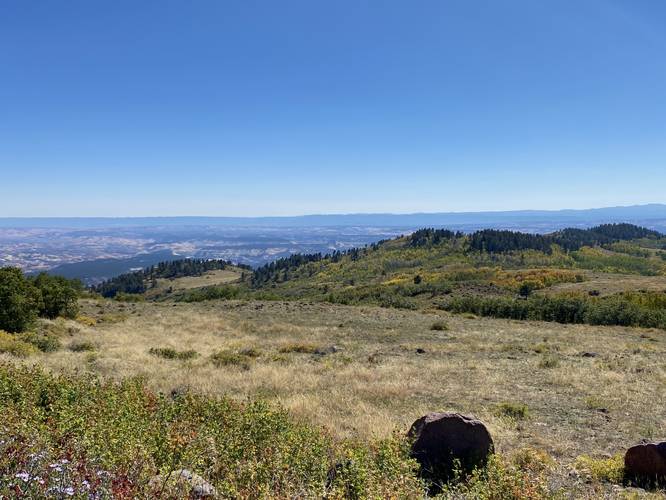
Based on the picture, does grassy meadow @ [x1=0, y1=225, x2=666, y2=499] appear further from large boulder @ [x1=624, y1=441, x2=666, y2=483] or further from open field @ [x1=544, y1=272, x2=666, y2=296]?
open field @ [x1=544, y1=272, x2=666, y2=296]

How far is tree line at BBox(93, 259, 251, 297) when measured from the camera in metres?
135

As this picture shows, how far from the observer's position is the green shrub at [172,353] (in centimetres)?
1995

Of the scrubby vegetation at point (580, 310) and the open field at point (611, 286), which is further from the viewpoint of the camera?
the open field at point (611, 286)

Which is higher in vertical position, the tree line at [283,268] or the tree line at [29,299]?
the tree line at [29,299]

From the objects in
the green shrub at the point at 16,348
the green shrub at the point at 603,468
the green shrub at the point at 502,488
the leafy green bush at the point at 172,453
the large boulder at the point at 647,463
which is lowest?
the green shrub at the point at 16,348

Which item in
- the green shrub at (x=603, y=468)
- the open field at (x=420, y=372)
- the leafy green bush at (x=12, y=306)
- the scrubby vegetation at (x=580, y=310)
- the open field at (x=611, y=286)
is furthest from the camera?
the open field at (x=611, y=286)

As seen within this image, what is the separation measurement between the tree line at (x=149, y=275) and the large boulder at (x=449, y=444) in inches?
5051

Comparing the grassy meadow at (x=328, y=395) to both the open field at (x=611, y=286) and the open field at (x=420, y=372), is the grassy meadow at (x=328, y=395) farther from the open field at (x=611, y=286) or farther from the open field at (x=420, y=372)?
the open field at (x=611, y=286)

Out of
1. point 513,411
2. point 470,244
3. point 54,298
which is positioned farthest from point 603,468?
point 470,244

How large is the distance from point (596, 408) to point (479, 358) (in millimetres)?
8288

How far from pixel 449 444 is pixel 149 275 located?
162277 millimetres

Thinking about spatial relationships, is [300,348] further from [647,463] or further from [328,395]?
[647,463]

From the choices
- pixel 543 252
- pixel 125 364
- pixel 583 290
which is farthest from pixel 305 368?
pixel 543 252

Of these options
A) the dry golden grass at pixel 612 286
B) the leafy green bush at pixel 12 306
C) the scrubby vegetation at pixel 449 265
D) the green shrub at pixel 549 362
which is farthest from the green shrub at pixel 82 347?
the dry golden grass at pixel 612 286
